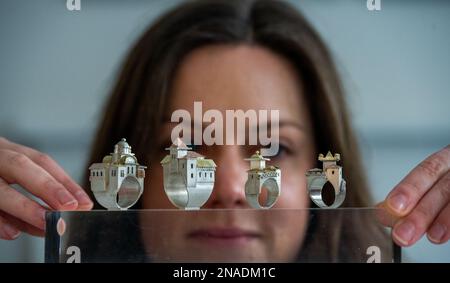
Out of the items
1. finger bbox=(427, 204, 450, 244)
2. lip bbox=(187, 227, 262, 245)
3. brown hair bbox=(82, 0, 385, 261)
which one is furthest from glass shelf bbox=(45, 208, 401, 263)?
brown hair bbox=(82, 0, 385, 261)

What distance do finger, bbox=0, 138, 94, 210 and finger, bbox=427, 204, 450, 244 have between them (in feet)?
2.03

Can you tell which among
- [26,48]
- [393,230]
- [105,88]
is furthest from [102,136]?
[393,230]

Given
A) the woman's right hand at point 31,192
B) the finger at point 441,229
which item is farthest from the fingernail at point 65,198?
the finger at point 441,229

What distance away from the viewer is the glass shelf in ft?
3.49

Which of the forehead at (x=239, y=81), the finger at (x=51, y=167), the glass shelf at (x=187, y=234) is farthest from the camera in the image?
the forehead at (x=239, y=81)

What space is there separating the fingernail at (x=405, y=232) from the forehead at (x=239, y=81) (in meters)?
0.33

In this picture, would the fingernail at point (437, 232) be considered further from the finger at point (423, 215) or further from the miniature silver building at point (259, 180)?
the miniature silver building at point (259, 180)

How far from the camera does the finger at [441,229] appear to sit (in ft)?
3.68

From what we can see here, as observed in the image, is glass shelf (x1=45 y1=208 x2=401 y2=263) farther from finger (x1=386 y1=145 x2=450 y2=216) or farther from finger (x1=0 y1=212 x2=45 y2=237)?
finger (x1=0 y1=212 x2=45 y2=237)

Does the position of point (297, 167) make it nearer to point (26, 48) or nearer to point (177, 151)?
point (177, 151)

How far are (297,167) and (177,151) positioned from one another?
28 cm
